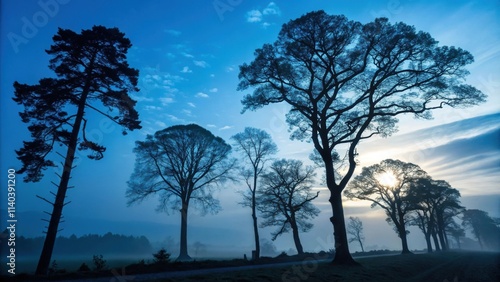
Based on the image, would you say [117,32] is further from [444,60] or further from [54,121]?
[444,60]

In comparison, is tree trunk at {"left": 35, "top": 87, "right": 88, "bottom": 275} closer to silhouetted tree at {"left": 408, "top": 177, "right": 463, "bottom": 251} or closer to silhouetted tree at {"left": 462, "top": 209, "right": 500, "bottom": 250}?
silhouetted tree at {"left": 408, "top": 177, "right": 463, "bottom": 251}

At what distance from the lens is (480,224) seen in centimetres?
8150

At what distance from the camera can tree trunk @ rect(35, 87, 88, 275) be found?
35.2 feet

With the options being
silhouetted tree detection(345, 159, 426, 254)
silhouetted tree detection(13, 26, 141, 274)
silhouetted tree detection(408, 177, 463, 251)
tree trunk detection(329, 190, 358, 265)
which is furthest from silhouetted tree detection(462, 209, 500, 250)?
silhouetted tree detection(13, 26, 141, 274)

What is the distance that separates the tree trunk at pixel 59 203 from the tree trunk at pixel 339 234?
14.8 m

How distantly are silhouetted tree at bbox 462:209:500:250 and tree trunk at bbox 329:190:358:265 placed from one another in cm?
8869

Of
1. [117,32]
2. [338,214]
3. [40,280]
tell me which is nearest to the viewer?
[40,280]

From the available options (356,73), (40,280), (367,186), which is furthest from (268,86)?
(367,186)

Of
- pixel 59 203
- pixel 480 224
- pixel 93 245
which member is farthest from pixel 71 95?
pixel 480 224

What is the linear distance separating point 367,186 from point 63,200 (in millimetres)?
38115

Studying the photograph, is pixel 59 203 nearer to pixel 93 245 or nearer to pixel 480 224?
pixel 93 245

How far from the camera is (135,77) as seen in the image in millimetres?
15102

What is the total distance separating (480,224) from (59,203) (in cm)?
11314

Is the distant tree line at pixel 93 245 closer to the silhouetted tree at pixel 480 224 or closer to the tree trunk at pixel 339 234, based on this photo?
the tree trunk at pixel 339 234
